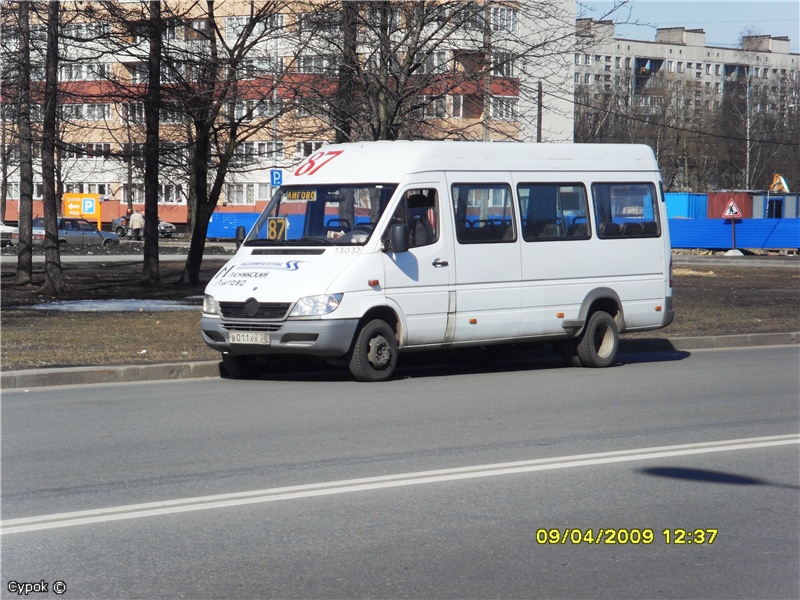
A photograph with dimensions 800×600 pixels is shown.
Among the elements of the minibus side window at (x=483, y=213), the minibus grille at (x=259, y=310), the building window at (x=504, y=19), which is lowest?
the minibus grille at (x=259, y=310)

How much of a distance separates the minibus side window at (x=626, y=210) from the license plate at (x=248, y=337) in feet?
15.8

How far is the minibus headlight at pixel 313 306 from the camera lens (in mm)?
11320

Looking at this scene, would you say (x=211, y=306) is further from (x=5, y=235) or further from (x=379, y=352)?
(x=5, y=235)

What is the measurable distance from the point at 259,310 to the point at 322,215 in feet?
4.76

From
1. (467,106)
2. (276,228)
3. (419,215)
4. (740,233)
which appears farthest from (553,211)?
(740,233)

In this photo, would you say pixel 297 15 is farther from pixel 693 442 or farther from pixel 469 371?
pixel 693 442

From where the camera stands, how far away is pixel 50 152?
21.6 m

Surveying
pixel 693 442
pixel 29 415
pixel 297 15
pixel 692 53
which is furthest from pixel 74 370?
pixel 692 53

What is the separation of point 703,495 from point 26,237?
1948cm

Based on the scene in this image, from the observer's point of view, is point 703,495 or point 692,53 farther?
point 692,53

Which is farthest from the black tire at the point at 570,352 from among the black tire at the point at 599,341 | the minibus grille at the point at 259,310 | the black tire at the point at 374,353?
the minibus grille at the point at 259,310

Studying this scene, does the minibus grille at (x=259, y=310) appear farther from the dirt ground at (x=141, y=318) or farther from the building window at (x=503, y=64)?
the building window at (x=503, y=64)

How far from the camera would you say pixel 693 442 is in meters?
8.48

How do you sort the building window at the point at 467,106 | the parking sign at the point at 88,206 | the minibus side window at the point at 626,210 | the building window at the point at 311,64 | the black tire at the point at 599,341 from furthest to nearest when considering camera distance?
1. the parking sign at the point at 88,206
2. the building window at the point at 467,106
3. the building window at the point at 311,64
4. the minibus side window at the point at 626,210
5. the black tire at the point at 599,341
